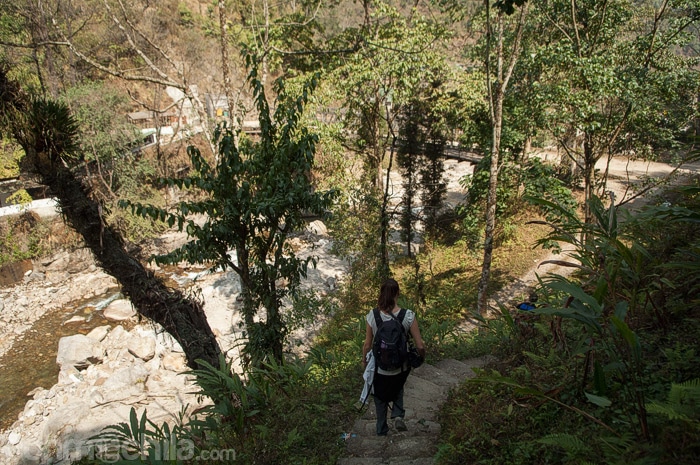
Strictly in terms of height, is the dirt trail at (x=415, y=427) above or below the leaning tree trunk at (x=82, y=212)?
below

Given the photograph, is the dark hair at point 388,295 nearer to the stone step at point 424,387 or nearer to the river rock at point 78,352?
the stone step at point 424,387

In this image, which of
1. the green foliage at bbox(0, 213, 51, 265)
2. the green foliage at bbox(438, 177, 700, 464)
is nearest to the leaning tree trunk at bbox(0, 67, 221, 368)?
the green foliage at bbox(438, 177, 700, 464)

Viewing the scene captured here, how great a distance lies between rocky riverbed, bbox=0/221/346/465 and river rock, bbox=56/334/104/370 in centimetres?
2

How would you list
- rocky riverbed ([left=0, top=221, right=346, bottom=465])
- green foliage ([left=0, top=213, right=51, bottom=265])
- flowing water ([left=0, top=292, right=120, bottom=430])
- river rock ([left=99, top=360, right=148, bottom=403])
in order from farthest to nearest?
green foliage ([left=0, top=213, right=51, bottom=265])
flowing water ([left=0, top=292, right=120, bottom=430])
river rock ([left=99, top=360, right=148, bottom=403])
rocky riverbed ([left=0, top=221, right=346, bottom=465])

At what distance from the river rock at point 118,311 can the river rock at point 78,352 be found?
2.00 metres

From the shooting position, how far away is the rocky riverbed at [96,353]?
9.17m

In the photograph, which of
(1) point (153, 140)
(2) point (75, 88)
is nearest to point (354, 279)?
(2) point (75, 88)

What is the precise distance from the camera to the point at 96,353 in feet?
39.4

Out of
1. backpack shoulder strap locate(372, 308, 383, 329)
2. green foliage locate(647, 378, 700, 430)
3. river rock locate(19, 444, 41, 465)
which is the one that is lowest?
river rock locate(19, 444, 41, 465)

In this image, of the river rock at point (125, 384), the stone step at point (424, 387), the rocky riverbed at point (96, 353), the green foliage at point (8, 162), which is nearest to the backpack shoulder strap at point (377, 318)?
the stone step at point (424, 387)

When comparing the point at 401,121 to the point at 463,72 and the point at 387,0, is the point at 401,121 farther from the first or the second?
the point at 387,0

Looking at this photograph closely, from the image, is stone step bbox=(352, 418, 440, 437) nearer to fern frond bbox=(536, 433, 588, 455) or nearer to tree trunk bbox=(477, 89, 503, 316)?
fern frond bbox=(536, 433, 588, 455)

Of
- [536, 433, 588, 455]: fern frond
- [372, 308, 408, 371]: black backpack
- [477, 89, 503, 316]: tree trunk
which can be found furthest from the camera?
[477, 89, 503, 316]: tree trunk

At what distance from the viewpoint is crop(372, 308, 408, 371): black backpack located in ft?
11.5
